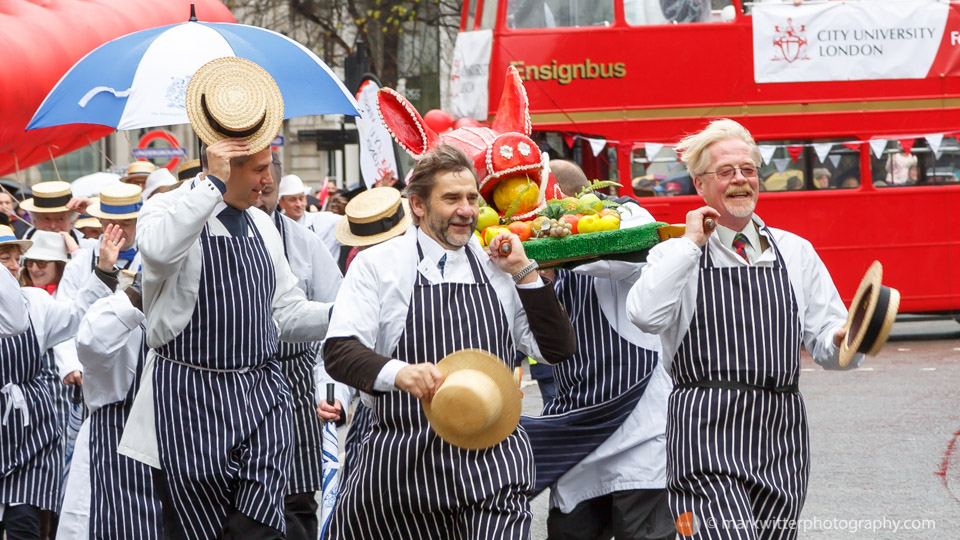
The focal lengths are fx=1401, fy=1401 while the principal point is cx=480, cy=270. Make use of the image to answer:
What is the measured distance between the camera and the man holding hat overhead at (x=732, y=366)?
4.21m

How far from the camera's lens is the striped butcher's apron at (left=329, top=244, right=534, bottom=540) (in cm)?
A: 402

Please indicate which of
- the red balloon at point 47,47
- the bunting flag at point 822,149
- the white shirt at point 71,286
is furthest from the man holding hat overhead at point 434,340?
the bunting flag at point 822,149

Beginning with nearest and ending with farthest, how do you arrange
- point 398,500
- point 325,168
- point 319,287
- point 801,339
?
point 398,500 < point 801,339 < point 319,287 < point 325,168

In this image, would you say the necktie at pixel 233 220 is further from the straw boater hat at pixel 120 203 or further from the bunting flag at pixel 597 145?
the bunting flag at pixel 597 145

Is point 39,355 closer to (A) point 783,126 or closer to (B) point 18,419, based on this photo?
(B) point 18,419

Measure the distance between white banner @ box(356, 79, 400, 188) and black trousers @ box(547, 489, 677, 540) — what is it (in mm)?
5762

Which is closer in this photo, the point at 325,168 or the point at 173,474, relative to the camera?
the point at 173,474

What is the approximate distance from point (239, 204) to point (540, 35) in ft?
33.8

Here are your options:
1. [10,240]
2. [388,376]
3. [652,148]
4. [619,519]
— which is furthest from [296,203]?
[388,376]

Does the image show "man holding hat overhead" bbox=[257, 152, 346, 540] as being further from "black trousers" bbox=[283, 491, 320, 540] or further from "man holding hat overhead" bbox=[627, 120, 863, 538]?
"man holding hat overhead" bbox=[627, 120, 863, 538]

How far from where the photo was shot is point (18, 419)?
21.5 feet

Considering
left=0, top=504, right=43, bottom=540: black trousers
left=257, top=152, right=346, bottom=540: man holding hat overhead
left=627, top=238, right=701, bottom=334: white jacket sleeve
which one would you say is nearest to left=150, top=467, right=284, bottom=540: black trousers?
left=257, top=152, right=346, bottom=540: man holding hat overhead

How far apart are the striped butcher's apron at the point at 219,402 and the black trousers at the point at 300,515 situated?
982 millimetres

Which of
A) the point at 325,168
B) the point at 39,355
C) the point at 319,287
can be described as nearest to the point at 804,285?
the point at 319,287
